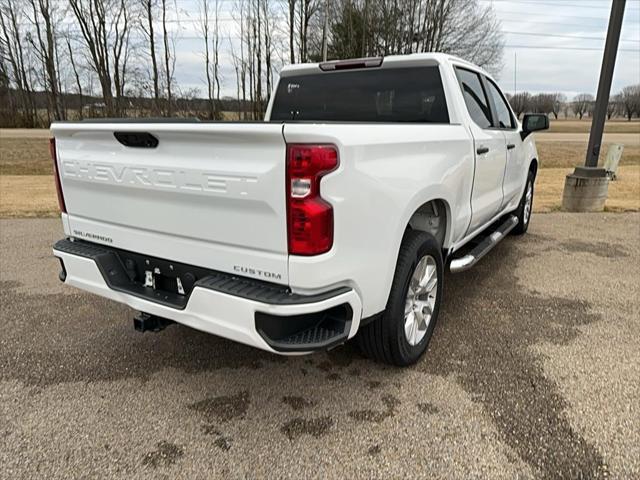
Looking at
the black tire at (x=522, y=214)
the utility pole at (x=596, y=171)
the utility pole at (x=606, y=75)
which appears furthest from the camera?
the utility pole at (x=596, y=171)

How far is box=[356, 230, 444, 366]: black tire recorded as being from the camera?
2.70m

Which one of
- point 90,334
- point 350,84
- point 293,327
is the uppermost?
point 350,84

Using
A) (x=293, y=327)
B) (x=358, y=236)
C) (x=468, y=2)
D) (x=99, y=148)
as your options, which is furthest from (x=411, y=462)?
(x=468, y=2)

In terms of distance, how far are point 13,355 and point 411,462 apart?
271 centimetres

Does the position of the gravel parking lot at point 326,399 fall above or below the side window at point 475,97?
below

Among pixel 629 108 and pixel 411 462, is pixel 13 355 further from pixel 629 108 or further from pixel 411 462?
pixel 629 108

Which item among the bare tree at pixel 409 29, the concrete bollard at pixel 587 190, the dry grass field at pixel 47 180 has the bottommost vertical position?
the dry grass field at pixel 47 180

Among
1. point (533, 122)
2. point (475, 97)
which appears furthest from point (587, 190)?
point (475, 97)

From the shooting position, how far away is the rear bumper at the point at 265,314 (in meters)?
2.12

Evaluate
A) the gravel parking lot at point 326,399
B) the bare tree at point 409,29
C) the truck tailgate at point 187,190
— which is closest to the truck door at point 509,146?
the gravel parking lot at point 326,399

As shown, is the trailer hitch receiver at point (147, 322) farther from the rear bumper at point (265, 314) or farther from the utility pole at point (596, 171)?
the utility pole at point (596, 171)

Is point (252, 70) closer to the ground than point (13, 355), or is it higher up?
higher up

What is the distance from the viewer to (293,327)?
225 centimetres

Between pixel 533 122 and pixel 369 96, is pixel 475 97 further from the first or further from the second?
pixel 533 122
